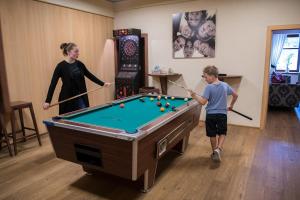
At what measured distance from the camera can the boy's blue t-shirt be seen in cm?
274

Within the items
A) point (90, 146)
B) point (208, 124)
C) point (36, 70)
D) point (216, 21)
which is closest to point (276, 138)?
point (208, 124)

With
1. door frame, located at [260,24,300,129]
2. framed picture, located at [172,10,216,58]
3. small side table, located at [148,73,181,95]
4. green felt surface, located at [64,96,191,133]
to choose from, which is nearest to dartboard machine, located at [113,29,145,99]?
small side table, located at [148,73,181,95]

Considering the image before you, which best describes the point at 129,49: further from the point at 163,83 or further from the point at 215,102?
the point at 215,102

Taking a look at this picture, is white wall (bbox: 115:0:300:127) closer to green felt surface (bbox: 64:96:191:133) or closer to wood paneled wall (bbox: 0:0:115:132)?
wood paneled wall (bbox: 0:0:115:132)

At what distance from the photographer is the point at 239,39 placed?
416 centimetres

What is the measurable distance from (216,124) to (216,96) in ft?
1.23

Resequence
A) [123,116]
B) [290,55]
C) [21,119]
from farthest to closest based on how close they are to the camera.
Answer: [290,55]
[21,119]
[123,116]

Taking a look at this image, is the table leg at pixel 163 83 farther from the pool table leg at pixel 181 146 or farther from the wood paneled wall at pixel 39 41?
the pool table leg at pixel 181 146

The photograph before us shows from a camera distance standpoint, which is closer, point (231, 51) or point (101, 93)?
point (231, 51)

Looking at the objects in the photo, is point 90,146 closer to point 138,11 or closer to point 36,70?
point 36,70

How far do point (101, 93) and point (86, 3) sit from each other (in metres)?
1.90

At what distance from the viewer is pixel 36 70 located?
3.85 meters

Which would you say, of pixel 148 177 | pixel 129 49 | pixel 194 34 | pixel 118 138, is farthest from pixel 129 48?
pixel 118 138

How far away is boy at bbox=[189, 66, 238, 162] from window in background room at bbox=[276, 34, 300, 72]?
554 cm
